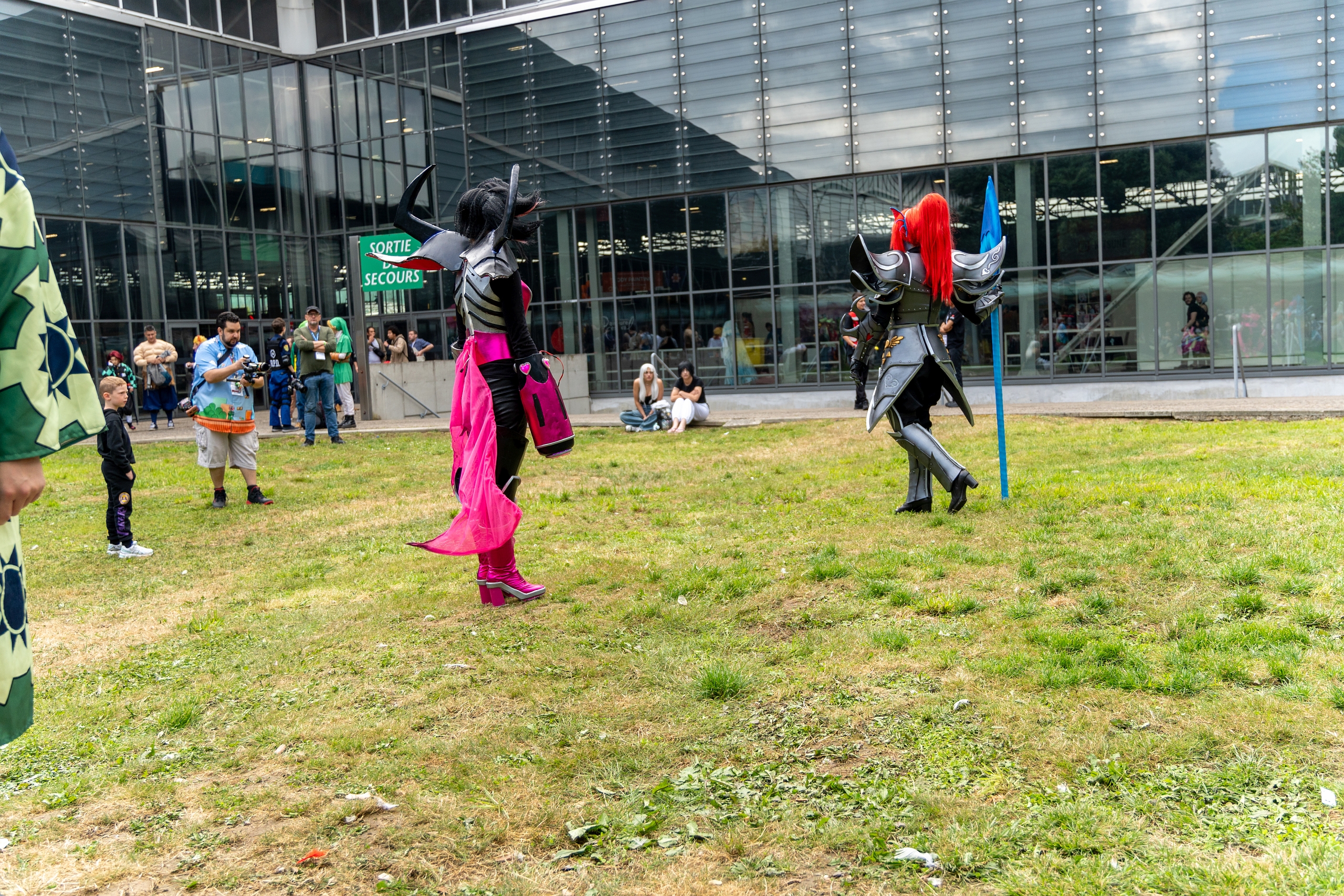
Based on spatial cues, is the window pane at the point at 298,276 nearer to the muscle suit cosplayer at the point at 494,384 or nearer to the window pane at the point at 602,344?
the window pane at the point at 602,344

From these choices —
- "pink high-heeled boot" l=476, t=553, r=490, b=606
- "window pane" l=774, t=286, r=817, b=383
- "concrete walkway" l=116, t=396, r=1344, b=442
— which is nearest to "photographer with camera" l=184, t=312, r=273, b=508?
"pink high-heeled boot" l=476, t=553, r=490, b=606

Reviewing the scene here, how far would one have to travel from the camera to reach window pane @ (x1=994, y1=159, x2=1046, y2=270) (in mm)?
22094

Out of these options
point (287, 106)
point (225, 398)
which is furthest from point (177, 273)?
point (225, 398)

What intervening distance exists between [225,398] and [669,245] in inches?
618

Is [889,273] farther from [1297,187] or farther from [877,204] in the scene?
[1297,187]

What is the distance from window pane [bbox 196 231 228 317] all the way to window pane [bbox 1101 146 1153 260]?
21.5 meters

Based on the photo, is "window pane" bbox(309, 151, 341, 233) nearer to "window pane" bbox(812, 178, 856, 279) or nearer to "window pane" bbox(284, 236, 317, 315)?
"window pane" bbox(284, 236, 317, 315)

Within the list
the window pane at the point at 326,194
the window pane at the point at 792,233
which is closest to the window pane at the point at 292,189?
the window pane at the point at 326,194

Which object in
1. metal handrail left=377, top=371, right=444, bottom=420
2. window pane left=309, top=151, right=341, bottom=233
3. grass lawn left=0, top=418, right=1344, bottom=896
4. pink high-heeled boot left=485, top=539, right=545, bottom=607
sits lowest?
grass lawn left=0, top=418, right=1344, bottom=896

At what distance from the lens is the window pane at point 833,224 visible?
77.7 feet

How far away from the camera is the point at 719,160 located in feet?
80.9

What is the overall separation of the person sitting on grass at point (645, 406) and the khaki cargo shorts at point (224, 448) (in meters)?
7.83

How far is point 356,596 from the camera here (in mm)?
7242

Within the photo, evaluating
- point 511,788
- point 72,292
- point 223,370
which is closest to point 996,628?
point 511,788
